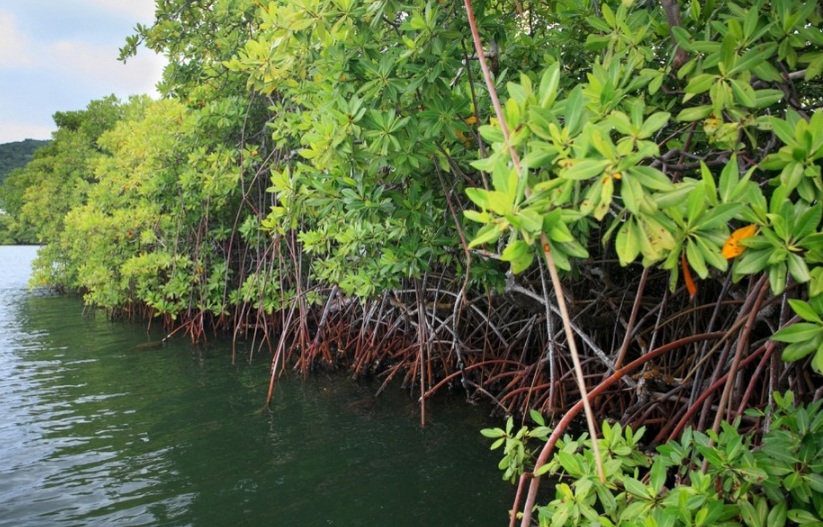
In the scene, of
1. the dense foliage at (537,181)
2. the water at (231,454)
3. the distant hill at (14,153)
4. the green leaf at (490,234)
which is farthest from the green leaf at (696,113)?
the distant hill at (14,153)

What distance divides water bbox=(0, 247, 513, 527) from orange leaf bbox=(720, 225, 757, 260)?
7.08ft

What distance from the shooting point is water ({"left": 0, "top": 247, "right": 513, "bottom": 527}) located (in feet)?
9.97

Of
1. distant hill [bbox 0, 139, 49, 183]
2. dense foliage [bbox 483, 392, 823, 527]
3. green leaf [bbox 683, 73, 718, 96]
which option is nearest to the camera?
dense foliage [bbox 483, 392, 823, 527]

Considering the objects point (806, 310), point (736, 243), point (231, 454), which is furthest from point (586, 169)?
point (231, 454)

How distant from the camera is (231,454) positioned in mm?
3850

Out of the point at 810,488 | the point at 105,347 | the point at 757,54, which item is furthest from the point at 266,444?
the point at 105,347

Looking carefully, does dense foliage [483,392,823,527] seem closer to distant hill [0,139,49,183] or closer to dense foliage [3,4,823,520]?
dense foliage [3,4,823,520]

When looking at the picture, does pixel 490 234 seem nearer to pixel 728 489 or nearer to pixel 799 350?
pixel 799 350

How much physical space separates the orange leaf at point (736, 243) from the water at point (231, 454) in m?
2.16

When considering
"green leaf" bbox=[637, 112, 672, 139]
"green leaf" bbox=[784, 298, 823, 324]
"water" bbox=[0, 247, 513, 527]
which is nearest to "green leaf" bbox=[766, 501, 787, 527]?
"green leaf" bbox=[784, 298, 823, 324]

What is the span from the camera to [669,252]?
1193mm

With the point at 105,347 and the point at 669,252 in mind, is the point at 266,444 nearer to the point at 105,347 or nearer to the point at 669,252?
the point at 669,252

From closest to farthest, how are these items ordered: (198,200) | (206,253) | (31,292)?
1. (198,200)
2. (206,253)
3. (31,292)

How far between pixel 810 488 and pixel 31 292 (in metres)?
20.1
